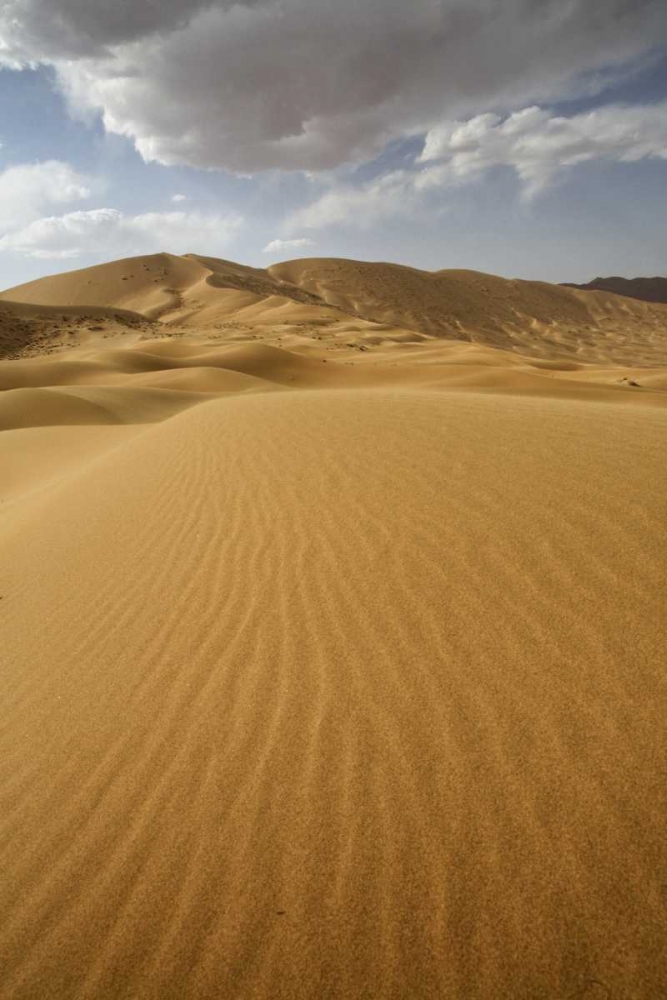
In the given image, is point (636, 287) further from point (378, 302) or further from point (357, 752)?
point (357, 752)

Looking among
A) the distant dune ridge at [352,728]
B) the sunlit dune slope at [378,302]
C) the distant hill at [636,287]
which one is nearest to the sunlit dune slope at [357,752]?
the distant dune ridge at [352,728]

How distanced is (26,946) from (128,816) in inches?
17.1

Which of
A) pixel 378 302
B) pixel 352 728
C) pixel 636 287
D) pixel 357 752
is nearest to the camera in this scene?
pixel 357 752

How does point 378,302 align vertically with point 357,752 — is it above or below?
above

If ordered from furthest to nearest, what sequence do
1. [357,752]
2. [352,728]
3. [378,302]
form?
[378,302] → [352,728] → [357,752]

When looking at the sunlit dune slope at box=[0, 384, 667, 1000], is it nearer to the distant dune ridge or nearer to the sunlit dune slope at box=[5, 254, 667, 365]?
the distant dune ridge

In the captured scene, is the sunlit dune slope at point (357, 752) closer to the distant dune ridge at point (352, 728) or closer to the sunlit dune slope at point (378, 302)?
the distant dune ridge at point (352, 728)

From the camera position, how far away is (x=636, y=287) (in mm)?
128625

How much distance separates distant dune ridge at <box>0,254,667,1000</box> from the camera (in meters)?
1.49

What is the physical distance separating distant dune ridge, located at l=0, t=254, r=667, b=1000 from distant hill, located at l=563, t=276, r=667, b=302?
443 feet

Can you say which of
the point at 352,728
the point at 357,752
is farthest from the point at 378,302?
the point at 357,752

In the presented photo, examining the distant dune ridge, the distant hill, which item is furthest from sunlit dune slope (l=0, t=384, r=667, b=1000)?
the distant hill

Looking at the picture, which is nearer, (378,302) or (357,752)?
(357,752)

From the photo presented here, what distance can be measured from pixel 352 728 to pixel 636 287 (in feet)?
508
